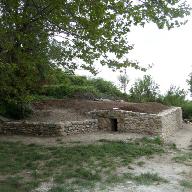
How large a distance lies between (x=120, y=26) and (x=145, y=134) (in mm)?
7126

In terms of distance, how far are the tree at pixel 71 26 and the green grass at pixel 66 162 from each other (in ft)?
7.89

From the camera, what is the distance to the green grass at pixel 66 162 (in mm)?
9828

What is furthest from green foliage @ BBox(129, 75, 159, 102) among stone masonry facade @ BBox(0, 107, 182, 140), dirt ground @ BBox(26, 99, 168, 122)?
stone masonry facade @ BBox(0, 107, 182, 140)

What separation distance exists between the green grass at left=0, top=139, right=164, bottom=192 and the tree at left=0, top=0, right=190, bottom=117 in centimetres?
241

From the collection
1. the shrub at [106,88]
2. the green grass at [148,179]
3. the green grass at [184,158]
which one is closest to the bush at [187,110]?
the shrub at [106,88]

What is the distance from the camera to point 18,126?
16.9m

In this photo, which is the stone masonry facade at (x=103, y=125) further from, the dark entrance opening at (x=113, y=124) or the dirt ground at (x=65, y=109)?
the dirt ground at (x=65, y=109)

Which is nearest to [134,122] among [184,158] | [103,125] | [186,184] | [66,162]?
[103,125]

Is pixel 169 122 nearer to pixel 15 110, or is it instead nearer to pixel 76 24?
pixel 15 110

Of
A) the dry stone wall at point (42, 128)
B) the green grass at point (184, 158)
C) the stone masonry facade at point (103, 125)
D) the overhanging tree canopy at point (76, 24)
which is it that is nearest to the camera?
the overhanging tree canopy at point (76, 24)

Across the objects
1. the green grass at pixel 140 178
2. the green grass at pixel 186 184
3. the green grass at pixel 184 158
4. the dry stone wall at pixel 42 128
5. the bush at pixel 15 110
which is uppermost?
the bush at pixel 15 110

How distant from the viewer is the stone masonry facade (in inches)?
647

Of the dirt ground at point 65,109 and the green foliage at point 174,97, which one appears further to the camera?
the green foliage at point 174,97

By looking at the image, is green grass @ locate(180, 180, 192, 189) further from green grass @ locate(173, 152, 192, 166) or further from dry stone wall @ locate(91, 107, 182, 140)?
dry stone wall @ locate(91, 107, 182, 140)
